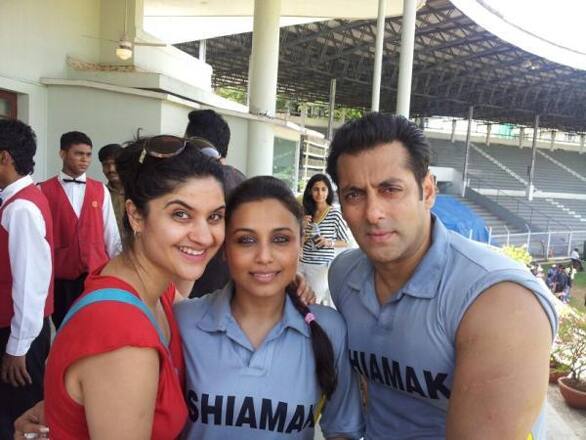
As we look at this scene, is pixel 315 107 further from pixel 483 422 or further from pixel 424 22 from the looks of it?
pixel 483 422

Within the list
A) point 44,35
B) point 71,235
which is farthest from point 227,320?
point 44,35

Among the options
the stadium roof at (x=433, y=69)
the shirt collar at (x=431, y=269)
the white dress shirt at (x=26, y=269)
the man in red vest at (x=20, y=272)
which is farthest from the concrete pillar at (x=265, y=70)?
the stadium roof at (x=433, y=69)

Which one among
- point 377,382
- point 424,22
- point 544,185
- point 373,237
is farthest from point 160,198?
point 544,185

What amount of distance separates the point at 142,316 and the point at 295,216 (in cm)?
66

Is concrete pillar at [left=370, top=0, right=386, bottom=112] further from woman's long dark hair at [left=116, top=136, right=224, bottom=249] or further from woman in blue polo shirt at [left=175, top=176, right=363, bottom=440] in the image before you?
woman's long dark hair at [left=116, top=136, right=224, bottom=249]

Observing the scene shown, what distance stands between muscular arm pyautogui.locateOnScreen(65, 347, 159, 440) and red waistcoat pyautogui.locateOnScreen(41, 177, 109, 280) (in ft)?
8.13

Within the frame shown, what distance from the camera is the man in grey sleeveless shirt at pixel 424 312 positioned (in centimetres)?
121

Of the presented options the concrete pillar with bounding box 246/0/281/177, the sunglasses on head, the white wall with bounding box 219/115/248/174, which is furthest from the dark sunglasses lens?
the concrete pillar with bounding box 246/0/281/177

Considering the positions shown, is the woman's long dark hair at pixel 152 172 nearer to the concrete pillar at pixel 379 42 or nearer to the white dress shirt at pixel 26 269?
the white dress shirt at pixel 26 269

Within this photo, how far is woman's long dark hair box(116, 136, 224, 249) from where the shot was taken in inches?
56.1

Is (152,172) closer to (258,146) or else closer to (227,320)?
(227,320)

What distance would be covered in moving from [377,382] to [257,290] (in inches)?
19.8

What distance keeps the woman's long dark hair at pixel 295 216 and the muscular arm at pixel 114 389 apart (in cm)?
58

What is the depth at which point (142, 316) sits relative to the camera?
125 cm
